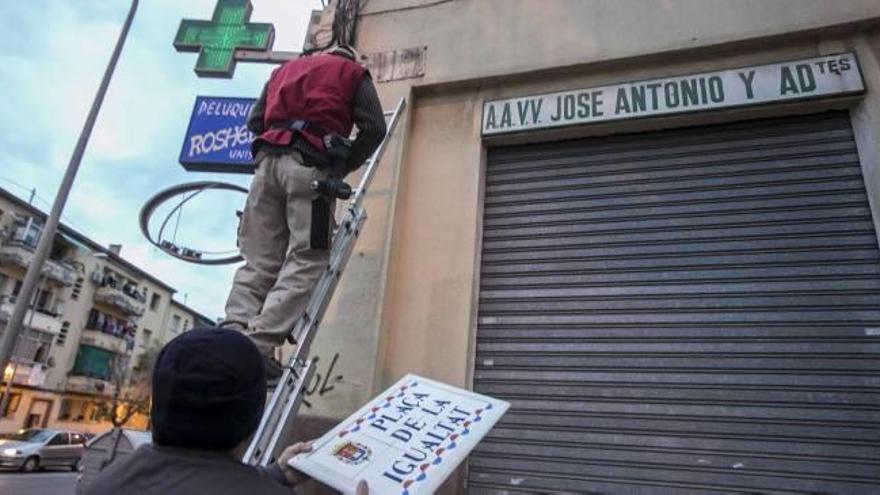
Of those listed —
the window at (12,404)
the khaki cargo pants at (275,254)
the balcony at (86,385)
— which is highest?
the khaki cargo pants at (275,254)

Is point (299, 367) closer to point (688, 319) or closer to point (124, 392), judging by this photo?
point (688, 319)

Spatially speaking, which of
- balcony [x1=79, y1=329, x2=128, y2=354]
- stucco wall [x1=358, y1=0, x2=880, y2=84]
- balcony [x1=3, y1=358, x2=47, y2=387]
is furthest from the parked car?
stucco wall [x1=358, y1=0, x2=880, y2=84]

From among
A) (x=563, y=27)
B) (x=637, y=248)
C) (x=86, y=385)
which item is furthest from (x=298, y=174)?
(x=86, y=385)

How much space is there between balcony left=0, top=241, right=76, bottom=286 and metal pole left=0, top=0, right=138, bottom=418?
29601mm

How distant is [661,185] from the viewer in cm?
432

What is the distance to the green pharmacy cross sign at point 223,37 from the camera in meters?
6.83

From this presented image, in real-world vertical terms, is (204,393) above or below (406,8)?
below

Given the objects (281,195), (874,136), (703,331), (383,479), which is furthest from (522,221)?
(383,479)

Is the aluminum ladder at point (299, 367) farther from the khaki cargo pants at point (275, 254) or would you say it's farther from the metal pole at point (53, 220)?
the metal pole at point (53, 220)

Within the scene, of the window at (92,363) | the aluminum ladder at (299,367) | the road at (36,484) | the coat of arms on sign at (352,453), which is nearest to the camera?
the coat of arms on sign at (352,453)

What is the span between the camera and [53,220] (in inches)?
379

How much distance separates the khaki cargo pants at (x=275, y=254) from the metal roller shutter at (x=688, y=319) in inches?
66.9

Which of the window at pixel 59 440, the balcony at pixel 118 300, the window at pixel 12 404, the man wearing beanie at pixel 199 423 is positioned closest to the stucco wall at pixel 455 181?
the man wearing beanie at pixel 199 423

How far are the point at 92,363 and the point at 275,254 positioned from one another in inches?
1906
